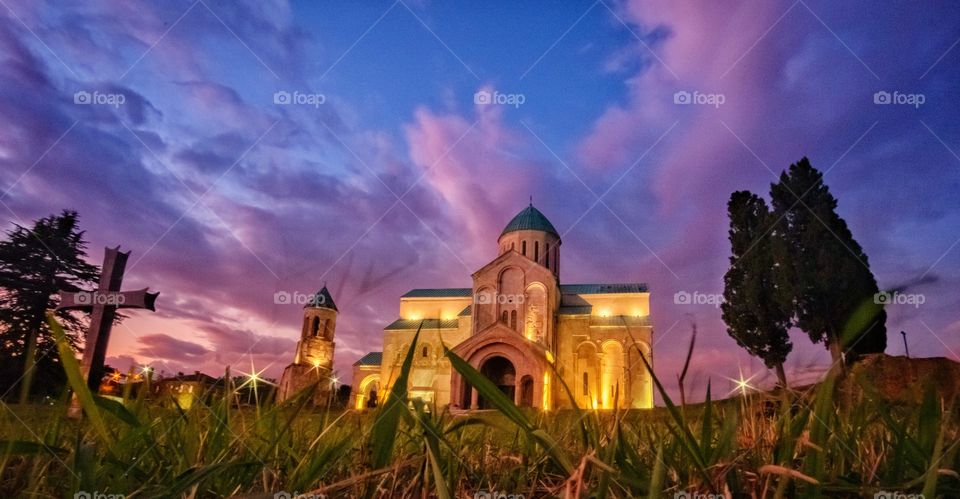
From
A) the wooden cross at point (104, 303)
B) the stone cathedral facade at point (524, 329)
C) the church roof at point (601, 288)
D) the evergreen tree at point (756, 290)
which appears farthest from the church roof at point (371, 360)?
the wooden cross at point (104, 303)

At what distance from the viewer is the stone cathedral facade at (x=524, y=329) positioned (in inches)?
1105

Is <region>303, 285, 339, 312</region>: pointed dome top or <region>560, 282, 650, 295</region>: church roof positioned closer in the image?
<region>303, 285, 339, 312</region>: pointed dome top

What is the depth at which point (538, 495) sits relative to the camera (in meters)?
1.70

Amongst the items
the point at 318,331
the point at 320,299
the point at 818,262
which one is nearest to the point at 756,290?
the point at 818,262

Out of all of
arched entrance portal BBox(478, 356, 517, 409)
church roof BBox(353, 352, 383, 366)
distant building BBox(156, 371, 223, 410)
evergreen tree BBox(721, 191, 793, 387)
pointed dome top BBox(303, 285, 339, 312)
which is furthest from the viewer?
church roof BBox(353, 352, 383, 366)

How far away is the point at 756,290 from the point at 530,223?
54.4ft

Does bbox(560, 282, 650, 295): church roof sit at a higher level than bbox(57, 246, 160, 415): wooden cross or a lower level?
higher

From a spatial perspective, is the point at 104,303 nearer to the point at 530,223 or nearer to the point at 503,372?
the point at 503,372

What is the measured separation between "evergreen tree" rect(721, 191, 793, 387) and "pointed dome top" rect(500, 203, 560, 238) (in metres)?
13.6

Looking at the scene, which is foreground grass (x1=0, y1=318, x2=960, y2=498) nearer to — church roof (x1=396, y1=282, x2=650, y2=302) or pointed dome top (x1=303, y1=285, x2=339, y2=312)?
pointed dome top (x1=303, y1=285, x2=339, y2=312)

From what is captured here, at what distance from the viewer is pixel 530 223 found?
37.7m

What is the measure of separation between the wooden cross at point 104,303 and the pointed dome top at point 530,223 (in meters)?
29.7

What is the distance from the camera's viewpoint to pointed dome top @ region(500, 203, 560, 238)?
37531 mm

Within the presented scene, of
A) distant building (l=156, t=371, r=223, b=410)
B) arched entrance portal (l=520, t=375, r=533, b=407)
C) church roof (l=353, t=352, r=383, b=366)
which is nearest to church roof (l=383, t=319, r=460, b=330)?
church roof (l=353, t=352, r=383, b=366)
